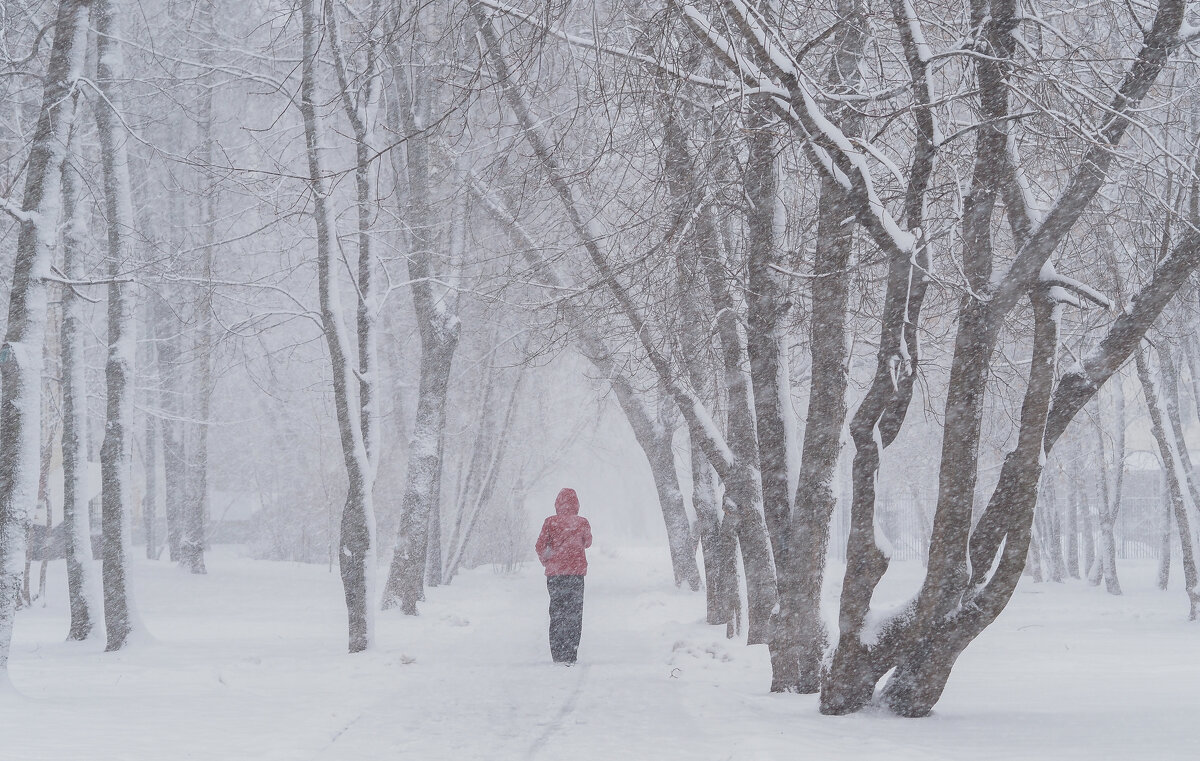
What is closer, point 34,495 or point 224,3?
point 34,495

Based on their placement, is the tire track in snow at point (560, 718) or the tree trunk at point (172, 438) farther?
the tree trunk at point (172, 438)

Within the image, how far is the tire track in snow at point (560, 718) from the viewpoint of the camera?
6.55 meters

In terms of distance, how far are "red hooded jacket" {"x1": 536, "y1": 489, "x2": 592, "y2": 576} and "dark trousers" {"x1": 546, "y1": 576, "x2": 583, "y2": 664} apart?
12 centimetres

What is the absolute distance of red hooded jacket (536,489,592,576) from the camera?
11.5m

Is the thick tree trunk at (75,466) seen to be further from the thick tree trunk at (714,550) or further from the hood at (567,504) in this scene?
the thick tree trunk at (714,550)

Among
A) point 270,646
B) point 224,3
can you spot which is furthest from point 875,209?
point 224,3

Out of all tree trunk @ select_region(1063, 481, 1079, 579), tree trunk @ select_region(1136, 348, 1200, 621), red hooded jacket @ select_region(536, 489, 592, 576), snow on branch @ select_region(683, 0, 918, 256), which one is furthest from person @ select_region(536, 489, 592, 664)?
tree trunk @ select_region(1063, 481, 1079, 579)

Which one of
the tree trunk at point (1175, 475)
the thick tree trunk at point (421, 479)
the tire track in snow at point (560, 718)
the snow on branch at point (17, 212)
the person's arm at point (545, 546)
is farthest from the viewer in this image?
the tree trunk at point (1175, 475)

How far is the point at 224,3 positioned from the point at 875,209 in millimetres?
17562

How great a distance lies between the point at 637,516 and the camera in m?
67.1

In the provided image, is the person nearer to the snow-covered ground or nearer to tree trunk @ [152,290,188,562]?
the snow-covered ground

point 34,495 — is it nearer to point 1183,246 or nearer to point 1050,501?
point 1183,246

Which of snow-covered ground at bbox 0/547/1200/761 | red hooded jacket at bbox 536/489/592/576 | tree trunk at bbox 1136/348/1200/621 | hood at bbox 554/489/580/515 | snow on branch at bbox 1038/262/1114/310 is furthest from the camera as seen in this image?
tree trunk at bbox 1136/348/1200/621

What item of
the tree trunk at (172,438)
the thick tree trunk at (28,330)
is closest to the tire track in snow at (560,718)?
the thick tree trunk at (28,330)
